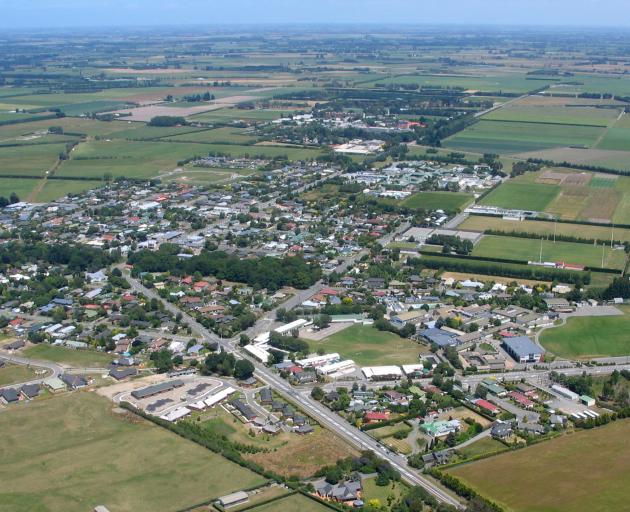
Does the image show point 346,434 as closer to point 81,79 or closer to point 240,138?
point 240,138

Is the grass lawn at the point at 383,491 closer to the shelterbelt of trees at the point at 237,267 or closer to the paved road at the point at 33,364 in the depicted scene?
the paved road at the point at 33,364

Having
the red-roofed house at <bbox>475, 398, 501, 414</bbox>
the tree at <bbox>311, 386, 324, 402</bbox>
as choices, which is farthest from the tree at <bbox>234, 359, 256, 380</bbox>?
the red-roofed house at <bbox>475, 398, 501, 414</bbox>

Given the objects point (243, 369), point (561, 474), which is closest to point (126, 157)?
point (243, 369)

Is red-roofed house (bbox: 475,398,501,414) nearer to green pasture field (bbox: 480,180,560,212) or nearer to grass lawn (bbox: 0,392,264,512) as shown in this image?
grass lawn (bbox: 0,392,264,512)

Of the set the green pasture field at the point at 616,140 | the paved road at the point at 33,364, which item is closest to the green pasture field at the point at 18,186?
the paved road at the point at 33,364

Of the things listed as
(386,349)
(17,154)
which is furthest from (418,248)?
(17,154)

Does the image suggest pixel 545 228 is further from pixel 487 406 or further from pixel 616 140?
pixel 616 140

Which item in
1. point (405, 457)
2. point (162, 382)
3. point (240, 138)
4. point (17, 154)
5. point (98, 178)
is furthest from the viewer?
point (240, 138)
